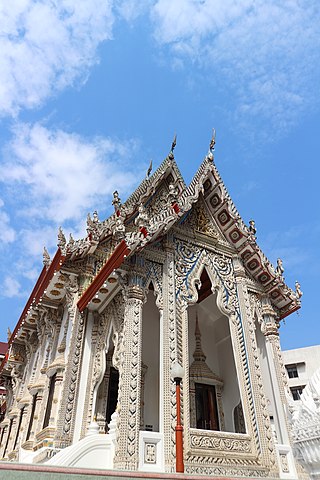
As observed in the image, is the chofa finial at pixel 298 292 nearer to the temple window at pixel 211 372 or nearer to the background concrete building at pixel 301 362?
the temple window at pixel 211 372

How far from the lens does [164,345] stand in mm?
7527

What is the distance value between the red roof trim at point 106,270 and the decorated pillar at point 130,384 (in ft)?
1.57

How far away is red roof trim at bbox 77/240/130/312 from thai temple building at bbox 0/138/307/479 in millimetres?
24

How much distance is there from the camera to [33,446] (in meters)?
8.83

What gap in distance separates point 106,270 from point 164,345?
72.1 inches

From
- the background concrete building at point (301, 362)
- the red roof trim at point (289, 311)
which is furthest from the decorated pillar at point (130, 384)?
the background concrete building at point (301, 362)

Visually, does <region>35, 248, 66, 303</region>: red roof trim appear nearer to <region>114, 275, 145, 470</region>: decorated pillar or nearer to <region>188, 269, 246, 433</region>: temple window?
<region>114, 275, 145, 470</region>: decorated pillar

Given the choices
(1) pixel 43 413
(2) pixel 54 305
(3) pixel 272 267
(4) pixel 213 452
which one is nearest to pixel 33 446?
→ (1) pixel 43 413

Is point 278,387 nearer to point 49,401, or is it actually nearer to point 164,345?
point 164,345

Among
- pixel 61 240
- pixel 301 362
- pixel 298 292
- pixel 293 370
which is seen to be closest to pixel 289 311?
pixel 298 292

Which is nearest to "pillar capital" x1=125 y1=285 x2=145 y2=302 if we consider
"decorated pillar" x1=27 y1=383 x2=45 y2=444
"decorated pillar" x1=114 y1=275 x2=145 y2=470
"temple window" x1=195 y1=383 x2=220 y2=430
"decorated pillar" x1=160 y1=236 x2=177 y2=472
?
"decorated pillar" x1=114 y1=275 x2=145 y2=470

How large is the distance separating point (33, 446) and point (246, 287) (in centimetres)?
605

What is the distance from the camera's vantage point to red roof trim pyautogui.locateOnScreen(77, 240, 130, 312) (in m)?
7.42

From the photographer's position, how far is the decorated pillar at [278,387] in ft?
24.9
